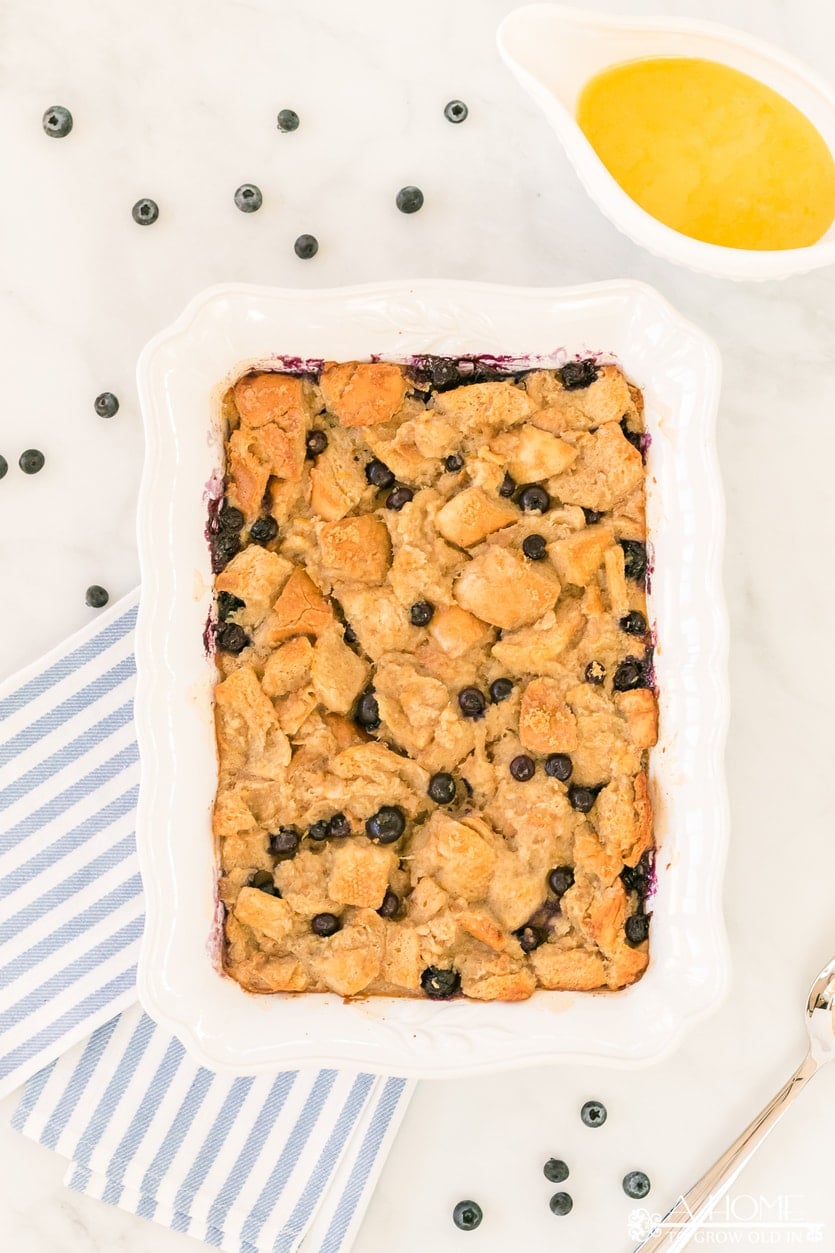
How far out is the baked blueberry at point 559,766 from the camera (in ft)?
6.24

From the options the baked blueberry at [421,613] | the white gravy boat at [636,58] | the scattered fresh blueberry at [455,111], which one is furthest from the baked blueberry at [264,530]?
the scattered fresh blueberry at [455,111]

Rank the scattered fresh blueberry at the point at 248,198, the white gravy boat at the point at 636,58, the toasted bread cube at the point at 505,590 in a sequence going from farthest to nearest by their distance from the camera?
the scattered fresh blueberry at the point at 248,198, the toasted bread cube at the point at 505,590, the white gravy boat at the point at 636,58

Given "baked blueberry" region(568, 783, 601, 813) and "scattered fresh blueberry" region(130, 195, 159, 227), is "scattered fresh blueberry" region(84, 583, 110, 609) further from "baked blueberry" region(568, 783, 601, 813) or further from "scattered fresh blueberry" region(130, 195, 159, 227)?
"baked blueberry" region(568, 783, 601, 813)

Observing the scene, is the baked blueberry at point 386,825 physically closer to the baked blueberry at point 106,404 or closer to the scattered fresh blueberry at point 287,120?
the baked blueberry at point 106,404

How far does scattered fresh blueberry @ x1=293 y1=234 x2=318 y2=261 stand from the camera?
2127 mm

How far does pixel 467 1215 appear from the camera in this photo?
2.21 meters

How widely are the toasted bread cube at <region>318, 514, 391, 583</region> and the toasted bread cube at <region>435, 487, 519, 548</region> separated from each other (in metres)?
0.11

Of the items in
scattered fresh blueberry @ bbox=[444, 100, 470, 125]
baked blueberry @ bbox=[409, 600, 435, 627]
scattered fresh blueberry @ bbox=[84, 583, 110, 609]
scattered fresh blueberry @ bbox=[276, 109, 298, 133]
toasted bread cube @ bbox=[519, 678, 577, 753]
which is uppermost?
scattered fresh blueberry @ bbox=[276, 109, 298, 133]

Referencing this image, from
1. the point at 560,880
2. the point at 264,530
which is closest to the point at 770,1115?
the point at 560,880

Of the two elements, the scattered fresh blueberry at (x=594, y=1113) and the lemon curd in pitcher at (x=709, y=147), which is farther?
the scattered fresh blueberry at (x=594, y=1113)

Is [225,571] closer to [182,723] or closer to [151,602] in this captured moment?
[151,602]

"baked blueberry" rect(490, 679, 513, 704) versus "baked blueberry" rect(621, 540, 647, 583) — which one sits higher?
"baked blueberry" rect(621, 540, 647, 583)

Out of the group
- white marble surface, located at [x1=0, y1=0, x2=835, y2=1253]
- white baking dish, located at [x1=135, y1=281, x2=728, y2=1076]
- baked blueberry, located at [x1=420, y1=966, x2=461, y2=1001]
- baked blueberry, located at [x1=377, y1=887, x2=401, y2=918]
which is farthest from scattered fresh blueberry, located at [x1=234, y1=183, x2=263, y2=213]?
baked blueberry, located at [x1=420, y1=966, x2=461, y2=1001]

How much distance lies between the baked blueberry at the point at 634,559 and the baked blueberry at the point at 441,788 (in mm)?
468
